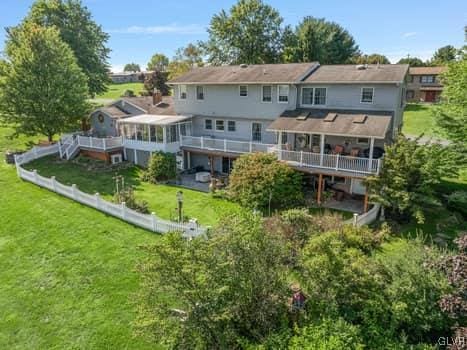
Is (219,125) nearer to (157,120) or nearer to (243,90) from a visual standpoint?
(243,90)

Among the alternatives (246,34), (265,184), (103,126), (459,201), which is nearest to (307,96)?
(265,184)

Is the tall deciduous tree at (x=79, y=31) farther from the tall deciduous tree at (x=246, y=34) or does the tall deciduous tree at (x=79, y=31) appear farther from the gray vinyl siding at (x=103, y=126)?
the tall deciduous tree at (x=246, y=34)

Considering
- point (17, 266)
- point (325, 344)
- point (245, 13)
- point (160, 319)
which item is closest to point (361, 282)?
point (325, 344)

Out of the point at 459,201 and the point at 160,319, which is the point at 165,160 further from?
the point at 459,201

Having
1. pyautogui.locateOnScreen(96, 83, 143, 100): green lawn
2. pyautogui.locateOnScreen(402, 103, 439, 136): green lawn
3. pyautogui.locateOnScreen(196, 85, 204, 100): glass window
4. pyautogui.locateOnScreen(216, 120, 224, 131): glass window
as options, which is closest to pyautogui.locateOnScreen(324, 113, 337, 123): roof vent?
pyautogui.locateOnScreen(216, 120, 224, 131): glass window

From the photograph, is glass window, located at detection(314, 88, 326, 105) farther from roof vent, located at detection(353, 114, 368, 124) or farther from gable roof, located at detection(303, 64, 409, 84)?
roof vent, located at detection(353, 114, 368, 124)

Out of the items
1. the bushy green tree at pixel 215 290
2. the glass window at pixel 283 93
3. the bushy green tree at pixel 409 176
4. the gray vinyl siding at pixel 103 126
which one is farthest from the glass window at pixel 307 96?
the gray vinyl siding at pixel 103 126
